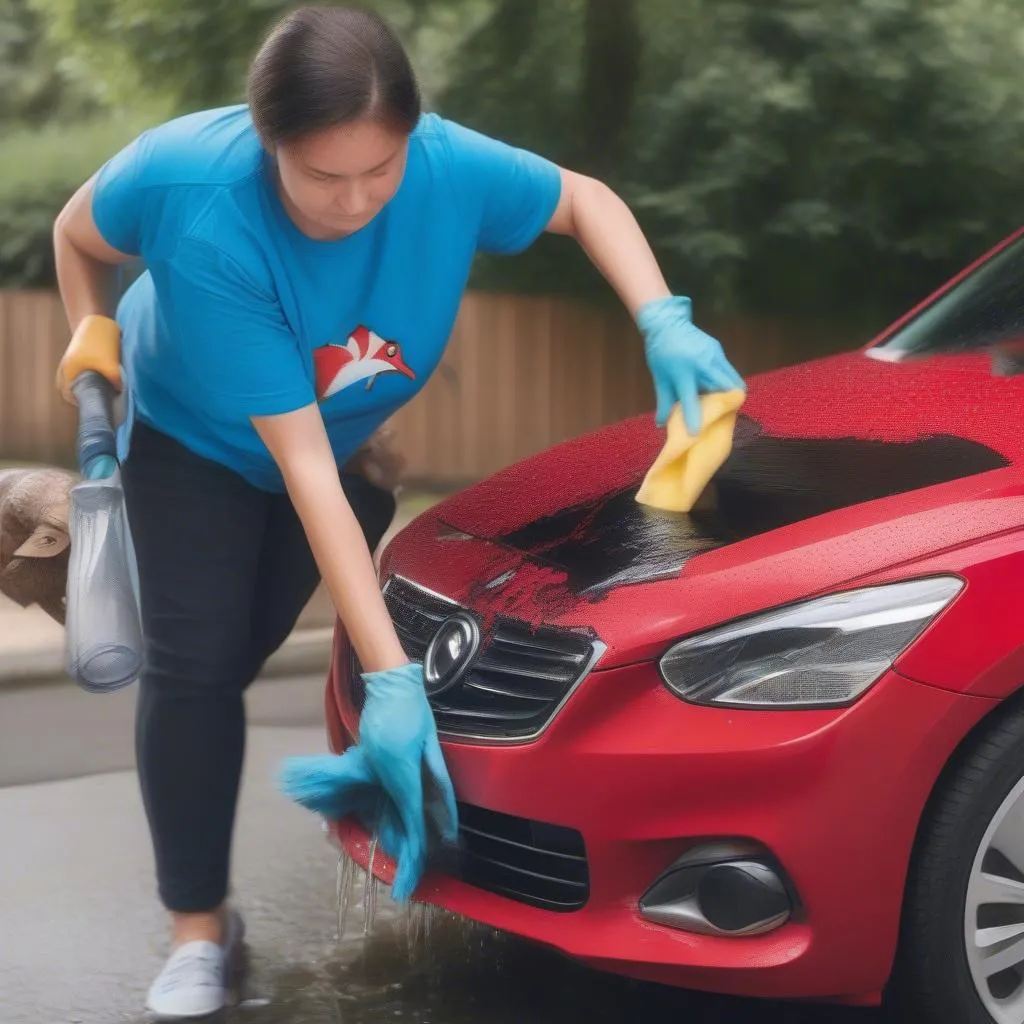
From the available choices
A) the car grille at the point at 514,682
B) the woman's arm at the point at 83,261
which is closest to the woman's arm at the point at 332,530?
the car grille at the point at 514,682

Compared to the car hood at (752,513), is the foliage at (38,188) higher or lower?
higher

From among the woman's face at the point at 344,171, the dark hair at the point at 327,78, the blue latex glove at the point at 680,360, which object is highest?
the dark hair at the point at 327,78

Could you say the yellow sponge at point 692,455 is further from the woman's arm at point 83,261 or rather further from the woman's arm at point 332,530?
the woman's arm at point 83,261

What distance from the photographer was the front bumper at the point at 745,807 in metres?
2.80

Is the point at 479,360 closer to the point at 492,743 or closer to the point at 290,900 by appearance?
the point at 290,900

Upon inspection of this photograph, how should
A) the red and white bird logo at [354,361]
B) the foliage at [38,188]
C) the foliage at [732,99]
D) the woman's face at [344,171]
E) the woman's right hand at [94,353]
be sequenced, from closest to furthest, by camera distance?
the woman's face at [344,171] < the red and white bird logo at [354,361] < the woman's right hand at [94,353] < the foliage at [732,99] < the foliage at [38,188]

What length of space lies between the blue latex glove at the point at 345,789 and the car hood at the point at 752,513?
1.12 feet

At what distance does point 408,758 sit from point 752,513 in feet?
2.34

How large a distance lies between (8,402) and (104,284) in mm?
9344

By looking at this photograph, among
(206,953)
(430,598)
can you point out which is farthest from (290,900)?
(430,598)

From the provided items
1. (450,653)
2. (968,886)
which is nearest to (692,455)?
(450,653)

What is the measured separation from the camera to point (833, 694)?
283 cm

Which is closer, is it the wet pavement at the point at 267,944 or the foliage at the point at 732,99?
the wet pavement at the point at 267,944

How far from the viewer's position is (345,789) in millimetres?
3219
